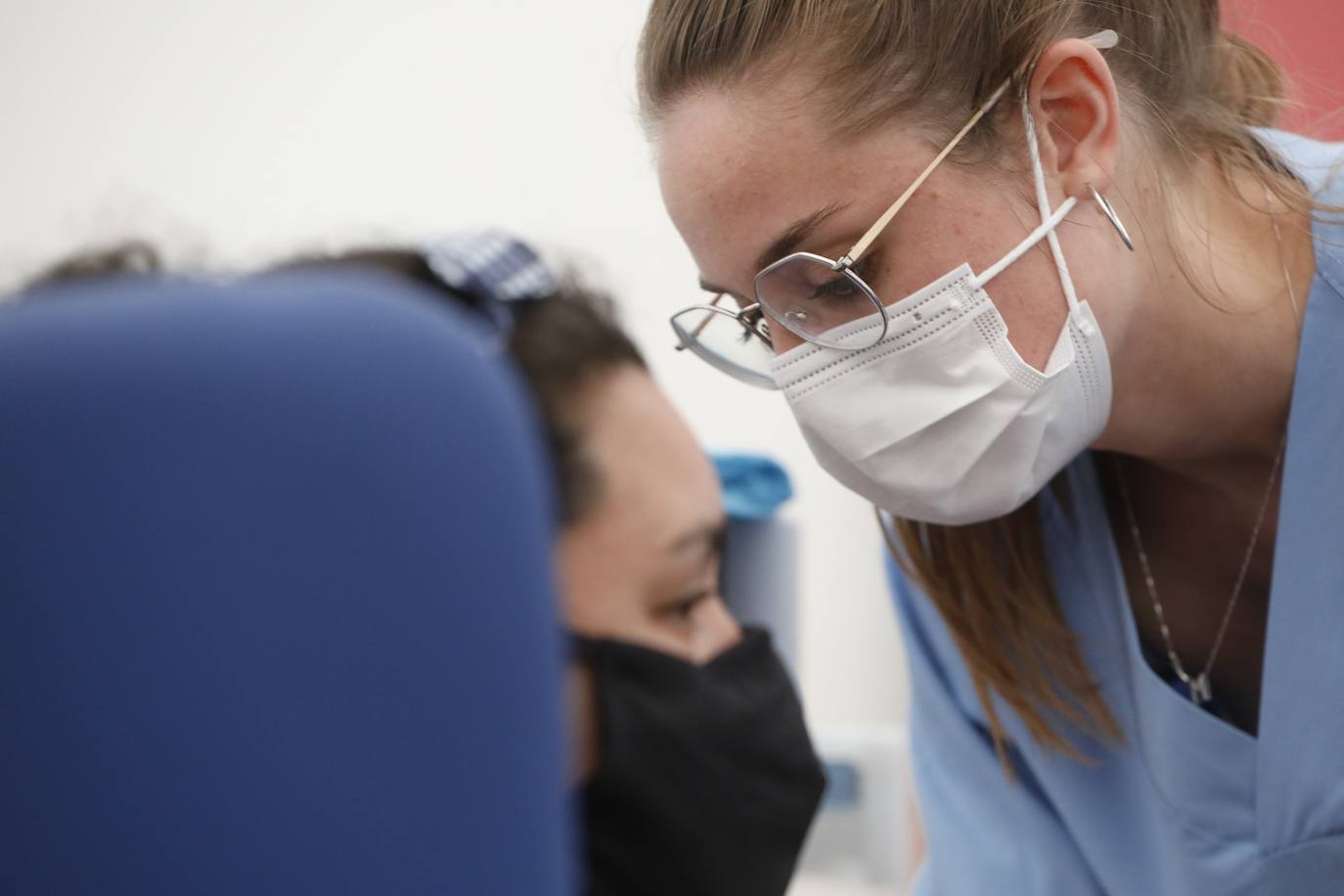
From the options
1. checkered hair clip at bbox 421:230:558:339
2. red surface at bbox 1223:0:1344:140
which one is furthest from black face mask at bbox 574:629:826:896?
red surface at bbox 1223:0:1344:140

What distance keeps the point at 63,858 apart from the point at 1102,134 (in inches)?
32.4

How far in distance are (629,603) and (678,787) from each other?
0.11 meters

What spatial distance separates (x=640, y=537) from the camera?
703 mm

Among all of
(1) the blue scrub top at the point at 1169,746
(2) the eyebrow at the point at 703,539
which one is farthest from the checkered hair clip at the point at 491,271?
(1) the blue scrub top at the point at 1169,746

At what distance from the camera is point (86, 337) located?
0.35 m

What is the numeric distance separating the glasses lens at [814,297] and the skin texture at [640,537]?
188 mm

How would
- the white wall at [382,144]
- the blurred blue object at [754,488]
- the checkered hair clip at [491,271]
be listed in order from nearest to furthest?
the checkered hair clip at [491,271] → the blurred blue object at [754,488] → the white wall at [382,144]

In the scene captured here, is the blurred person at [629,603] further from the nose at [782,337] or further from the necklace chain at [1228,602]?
the necklace chain at [1228,602]

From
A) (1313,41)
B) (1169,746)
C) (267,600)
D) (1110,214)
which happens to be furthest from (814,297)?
(1313,41)

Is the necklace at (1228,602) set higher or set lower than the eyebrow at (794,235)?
lower

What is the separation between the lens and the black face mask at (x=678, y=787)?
2.27 ft

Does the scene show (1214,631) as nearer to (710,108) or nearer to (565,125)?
(710,108)

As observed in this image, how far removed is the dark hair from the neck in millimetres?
449

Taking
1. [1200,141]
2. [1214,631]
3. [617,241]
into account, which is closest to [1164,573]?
[1214,631]
